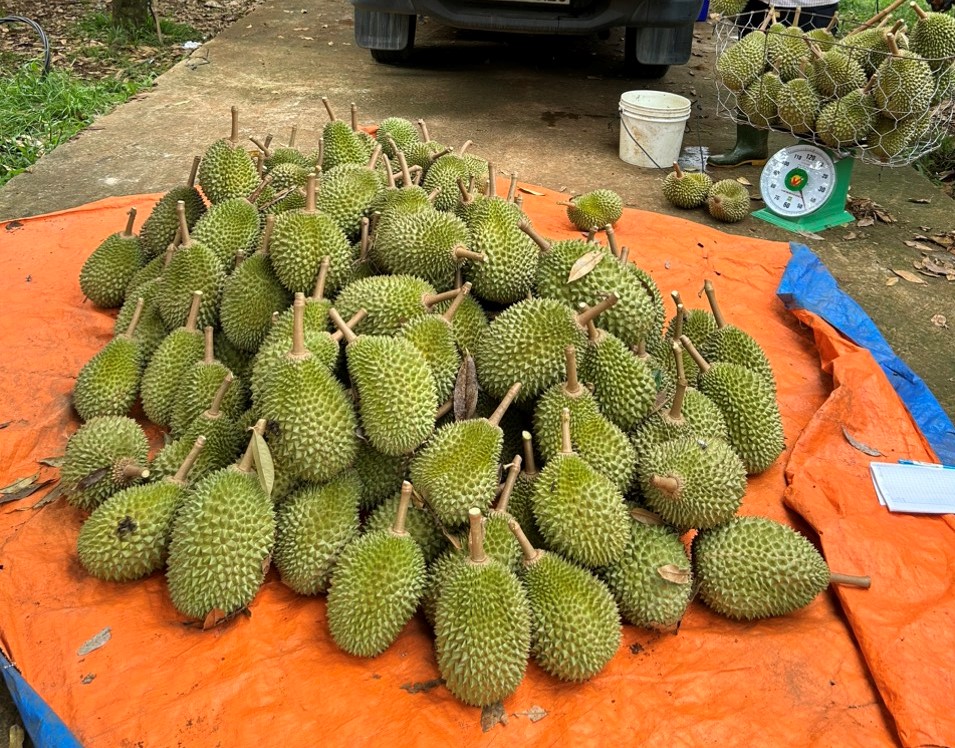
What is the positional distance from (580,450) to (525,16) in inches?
189

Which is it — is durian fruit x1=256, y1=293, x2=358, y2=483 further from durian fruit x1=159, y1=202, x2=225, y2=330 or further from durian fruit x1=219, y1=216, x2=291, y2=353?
durian fruit x1=159, y1=202, x2=225, y2=330

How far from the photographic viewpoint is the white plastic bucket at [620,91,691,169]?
5027 millimetres

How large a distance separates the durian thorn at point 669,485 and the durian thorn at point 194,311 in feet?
5.02

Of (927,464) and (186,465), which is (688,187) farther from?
(186,465)

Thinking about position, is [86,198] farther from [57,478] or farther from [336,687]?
[336,687]

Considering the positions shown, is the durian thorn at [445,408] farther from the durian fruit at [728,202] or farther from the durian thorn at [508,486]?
the durian fruit at [728,202]

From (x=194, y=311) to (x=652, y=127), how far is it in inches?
146

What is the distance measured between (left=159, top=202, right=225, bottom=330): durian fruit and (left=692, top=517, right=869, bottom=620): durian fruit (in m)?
1.75

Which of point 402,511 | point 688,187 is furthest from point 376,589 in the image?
point 688,187

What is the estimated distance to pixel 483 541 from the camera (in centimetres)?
176

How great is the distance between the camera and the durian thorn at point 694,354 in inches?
93.4

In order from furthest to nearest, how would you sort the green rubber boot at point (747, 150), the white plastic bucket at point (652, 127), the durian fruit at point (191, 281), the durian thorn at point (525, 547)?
the green rubber boot at point (747, 150), the white plastic bucket at point (652, 127), the durian fruit at point (191, 281), the durian thorn at point (525, 547)

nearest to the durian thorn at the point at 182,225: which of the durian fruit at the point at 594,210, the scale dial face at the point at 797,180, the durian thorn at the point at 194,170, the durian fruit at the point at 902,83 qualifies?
the durian thorn at the point at 194,170

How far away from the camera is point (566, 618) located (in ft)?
5.76
